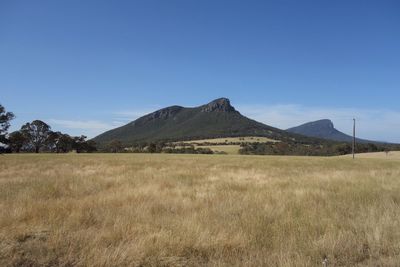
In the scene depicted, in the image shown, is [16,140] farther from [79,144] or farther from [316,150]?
[316,150]

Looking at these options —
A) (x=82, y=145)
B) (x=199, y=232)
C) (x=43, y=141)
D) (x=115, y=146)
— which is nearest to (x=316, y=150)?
(x=115, y=146)

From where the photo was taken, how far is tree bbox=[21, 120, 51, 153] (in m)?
96.9

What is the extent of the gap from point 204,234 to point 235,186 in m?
8.08

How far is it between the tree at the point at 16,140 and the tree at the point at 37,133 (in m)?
3.36

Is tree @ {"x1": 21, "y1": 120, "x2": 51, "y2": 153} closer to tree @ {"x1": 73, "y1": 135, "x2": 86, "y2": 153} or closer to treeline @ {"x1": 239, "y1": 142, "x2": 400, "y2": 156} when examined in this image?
tree @ {"x1": 73, "y1": 135, "x2": 86, "y2": 153}

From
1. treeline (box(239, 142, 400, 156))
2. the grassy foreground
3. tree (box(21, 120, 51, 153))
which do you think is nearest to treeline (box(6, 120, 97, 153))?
tree (box(21, 120, 51, 153))

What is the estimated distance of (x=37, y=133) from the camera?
325 ft

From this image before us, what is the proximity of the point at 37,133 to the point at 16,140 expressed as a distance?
423 inches

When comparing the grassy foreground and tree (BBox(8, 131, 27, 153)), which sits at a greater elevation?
tree (BBox(8, 131, 27, 153))

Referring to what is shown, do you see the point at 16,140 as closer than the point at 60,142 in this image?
Yes

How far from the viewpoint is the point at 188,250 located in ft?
20.4

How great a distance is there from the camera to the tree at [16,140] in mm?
87625

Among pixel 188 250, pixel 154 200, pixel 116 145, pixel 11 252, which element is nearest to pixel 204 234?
pixel 188 250

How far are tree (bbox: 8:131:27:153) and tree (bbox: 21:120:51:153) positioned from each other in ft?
11.0
